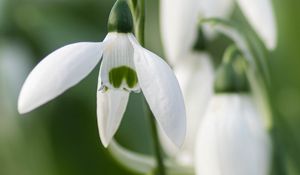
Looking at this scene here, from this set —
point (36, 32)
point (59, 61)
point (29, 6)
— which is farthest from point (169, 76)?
point (29, 6)

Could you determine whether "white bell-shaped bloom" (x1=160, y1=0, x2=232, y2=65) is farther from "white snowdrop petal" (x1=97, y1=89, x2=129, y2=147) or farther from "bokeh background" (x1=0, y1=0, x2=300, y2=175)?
"bokeh background" (x1=0, y1=0, x2=300, y2=175)

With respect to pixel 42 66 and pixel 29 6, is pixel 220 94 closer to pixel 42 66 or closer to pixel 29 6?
pixel 42 66

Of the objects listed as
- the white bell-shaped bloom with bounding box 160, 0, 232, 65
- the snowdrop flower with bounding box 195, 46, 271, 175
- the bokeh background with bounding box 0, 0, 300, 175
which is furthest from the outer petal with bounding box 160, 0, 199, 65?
the bokeh background with bounding box 0, 0, 300, 175

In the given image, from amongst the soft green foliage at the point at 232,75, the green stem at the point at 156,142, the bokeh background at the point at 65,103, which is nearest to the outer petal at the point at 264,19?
the soft green foliage at the point at 232,75

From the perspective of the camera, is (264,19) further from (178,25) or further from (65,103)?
(65,103)

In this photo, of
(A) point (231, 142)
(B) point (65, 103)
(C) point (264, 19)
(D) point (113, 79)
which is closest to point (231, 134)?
(A) point (231, 142)

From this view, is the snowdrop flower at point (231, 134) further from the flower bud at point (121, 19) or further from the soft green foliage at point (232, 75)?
the flower bud at point (121, 19)

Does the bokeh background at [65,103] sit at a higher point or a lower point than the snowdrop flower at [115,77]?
lower
